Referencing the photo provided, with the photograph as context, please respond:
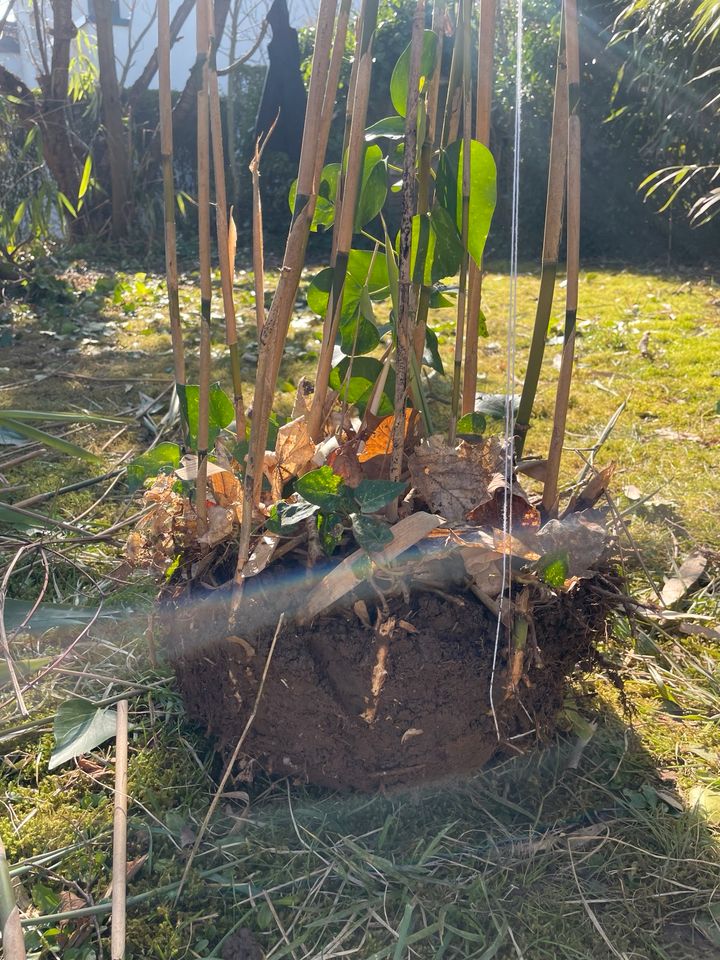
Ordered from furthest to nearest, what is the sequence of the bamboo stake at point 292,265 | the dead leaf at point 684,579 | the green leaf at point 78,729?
the dead leaf at point 684,579
the green leaf at point 78,729
the bamboo stake at point 292,265

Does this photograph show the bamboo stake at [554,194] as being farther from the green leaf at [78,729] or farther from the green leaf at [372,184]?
the green leaf at [78,729]

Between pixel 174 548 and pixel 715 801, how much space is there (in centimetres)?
94

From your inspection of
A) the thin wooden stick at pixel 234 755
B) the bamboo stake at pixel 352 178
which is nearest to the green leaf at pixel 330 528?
the thin wooden stick at pixel 234 755

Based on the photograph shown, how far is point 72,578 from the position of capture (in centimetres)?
195

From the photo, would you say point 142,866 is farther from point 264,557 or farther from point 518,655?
point 518,655

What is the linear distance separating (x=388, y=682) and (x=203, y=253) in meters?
0.67

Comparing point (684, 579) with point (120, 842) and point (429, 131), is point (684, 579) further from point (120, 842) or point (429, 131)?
point (120, 842)

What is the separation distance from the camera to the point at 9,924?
0.96 m

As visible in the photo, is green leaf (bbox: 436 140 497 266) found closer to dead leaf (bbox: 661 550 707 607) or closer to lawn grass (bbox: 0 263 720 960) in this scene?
lawn grass (bbox: 0 263 720 960)

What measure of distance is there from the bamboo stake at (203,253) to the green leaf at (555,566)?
1.66ft

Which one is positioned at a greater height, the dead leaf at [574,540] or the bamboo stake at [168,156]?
the bamboo stake at [168,156]

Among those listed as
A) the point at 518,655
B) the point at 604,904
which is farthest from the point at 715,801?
the point at 518,655

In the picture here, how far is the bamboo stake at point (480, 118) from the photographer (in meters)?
1.10

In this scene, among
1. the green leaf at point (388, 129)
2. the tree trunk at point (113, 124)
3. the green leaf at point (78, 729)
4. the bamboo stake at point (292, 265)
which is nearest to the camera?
the bamboo stake at point (292, 265)
